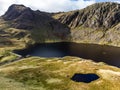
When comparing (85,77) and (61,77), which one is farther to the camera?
(85,77)

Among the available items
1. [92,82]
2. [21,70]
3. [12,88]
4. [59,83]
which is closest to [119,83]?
[92,82]

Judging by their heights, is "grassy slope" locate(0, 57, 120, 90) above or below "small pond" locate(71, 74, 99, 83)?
above

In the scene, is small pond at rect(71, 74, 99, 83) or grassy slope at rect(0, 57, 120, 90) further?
small pond at rect(71, 74, 99, 83)

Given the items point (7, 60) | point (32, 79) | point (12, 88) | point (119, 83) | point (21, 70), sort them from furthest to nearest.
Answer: point (7, 60) < point (21, 70) < point (32, 79) < point (119, 83) < point (12, 88)

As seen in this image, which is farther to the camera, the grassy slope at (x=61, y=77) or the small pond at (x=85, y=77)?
the small pond at (x=85, y=77)

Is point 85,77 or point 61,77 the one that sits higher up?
point 61,77

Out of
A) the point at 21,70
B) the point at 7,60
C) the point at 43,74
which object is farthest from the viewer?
the point at 7,60

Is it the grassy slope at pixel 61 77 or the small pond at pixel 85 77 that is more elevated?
the grassy slope at pixel 61 77

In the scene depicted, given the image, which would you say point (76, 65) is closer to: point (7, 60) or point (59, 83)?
point (59, 83)
